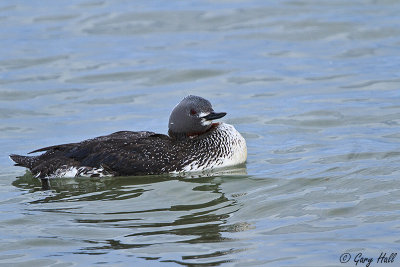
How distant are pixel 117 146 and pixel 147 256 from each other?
274 centimetres

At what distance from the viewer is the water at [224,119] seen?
701cm

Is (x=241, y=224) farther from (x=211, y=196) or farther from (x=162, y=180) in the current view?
(x=162, y=180)

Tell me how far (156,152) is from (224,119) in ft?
8.42

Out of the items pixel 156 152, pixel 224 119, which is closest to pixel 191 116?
pixel 156 152

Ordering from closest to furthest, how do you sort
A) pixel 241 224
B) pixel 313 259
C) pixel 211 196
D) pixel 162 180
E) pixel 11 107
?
pixel 313 259, pixel 241 224, pixel 211 196, pixel 162 180, pixel 11 107

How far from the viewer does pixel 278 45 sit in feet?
49.5

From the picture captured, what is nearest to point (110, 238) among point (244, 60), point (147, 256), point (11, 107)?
point (147, 256)

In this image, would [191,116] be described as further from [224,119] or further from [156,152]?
[224,119]

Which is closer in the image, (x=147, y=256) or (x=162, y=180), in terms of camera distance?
(x=147, y=256)

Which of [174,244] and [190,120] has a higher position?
[190,120]

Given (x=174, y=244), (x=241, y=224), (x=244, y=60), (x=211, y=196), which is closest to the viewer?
(x=174, y=244)

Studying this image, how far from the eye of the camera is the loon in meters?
9.19

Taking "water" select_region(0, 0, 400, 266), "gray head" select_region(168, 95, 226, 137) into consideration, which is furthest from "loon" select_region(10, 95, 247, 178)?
"water" select_region(0, 0, 400, 266)

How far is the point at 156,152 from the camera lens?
9.25 metres
